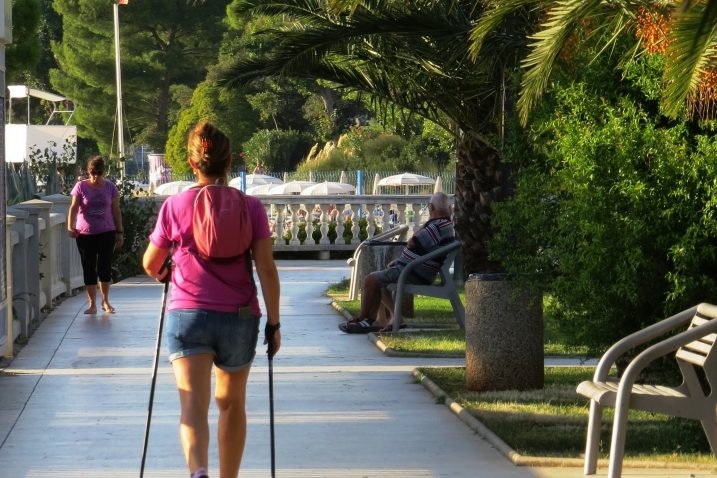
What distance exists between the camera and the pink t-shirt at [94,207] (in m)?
15.2

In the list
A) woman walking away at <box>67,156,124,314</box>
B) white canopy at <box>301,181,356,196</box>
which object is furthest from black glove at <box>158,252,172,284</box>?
white canopy at <box>301,181,356,196</box>

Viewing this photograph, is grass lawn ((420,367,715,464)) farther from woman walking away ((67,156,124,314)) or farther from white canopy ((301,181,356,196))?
white canopy ((301,181,356,196))

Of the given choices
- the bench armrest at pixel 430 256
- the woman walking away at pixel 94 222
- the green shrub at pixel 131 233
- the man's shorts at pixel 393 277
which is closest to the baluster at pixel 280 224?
the green shrub at pixel 131 233

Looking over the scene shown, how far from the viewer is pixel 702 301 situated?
766 cm

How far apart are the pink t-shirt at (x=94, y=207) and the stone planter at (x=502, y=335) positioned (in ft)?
21.4

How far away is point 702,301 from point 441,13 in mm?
7247

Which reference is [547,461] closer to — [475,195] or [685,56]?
[685,56]

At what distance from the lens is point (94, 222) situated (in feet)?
50.3

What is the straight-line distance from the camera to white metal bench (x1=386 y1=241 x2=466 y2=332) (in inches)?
526

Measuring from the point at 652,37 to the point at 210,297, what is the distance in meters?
3.05

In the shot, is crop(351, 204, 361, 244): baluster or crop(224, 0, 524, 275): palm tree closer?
crop(224, 0, 524, 275): palm tree

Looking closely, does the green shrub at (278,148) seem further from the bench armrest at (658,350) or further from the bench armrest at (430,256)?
the bench armrest at (658,350)

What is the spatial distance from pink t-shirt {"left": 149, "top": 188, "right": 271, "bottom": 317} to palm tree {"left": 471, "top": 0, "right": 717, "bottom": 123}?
6.97 ft

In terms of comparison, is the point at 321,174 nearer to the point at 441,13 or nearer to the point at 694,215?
the point at 441,13
